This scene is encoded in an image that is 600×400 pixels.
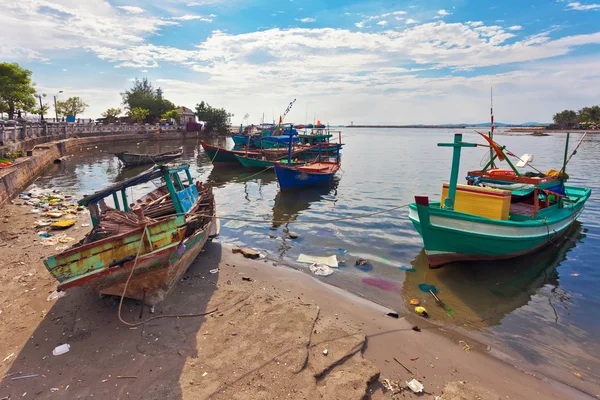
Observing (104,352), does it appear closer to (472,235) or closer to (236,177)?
(472,235)

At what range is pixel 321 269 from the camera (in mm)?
7809

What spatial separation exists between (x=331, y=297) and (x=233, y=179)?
16635mm

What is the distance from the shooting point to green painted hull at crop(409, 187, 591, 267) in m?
6.98

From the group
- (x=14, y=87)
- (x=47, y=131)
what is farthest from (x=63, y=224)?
(x=14, y=87)

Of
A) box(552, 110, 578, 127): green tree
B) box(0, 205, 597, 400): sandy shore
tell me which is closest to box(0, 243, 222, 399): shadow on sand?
box(0, 205, 597, 400): sandy shore

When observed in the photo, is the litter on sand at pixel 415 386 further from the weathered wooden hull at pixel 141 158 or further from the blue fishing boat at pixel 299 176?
the weathered wooden hull at pixel 141 158

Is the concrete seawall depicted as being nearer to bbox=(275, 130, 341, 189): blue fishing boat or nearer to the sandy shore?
the sandy shore

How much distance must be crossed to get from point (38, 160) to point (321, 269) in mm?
21008

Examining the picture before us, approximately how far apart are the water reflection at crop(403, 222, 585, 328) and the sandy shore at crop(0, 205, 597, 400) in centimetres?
92

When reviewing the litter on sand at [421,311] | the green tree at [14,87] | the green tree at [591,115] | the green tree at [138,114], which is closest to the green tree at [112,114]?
the green tree at [138,114]

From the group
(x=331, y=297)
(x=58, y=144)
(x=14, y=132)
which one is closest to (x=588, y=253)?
(x=331, y=297)

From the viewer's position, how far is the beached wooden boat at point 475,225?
22.9ft

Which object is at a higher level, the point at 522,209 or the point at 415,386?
the point at 522,209

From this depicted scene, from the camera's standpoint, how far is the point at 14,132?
20.1 meters
